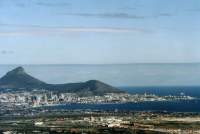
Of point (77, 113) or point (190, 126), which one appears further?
point (77, 113)

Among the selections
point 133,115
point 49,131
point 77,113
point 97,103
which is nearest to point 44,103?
point 97,103

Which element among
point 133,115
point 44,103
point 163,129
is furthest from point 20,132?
point 44,103

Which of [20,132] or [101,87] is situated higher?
[101,87]

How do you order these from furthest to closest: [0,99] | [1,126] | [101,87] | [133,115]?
[101,87]
[0,99]
[133,115]
[1,126]

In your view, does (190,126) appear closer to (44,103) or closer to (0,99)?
(44,103)

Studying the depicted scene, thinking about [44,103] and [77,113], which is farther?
[44,103]

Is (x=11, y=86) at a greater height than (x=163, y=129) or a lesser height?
greater

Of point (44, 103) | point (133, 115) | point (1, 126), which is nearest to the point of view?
point (1, 126)

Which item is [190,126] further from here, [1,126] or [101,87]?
[101,87]

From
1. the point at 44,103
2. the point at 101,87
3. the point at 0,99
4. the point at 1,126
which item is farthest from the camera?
the point at 101,87
